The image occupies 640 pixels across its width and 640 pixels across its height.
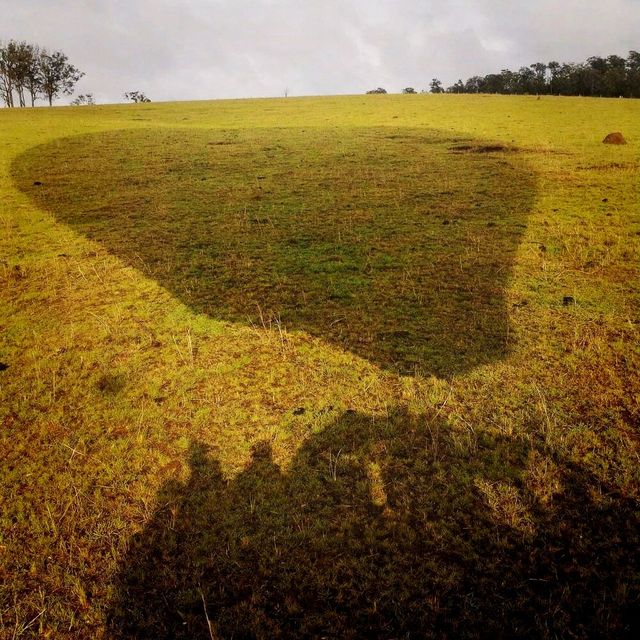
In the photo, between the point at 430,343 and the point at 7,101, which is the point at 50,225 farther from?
the point at 7,101

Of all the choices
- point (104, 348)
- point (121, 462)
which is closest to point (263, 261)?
point (104, 348)

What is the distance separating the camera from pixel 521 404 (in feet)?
12.9

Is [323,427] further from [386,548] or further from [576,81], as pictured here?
[576,81]

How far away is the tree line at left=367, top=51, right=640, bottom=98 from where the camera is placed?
6562cm

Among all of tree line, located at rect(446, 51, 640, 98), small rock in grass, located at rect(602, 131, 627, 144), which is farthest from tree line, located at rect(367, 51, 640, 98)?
small rock in grass, located at rect(602, 131, 627, 144)

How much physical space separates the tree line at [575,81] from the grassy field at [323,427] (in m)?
74.4

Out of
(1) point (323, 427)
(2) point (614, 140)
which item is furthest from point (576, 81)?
(1) point (323, 427)

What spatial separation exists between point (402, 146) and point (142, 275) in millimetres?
14387

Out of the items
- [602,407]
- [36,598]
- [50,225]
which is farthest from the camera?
[50,225]

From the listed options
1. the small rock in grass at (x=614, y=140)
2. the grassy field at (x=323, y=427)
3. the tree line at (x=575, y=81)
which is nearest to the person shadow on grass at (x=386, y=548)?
the grassy field at (x=323, y=427)

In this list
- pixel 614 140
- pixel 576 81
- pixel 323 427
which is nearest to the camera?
pixel 323 427

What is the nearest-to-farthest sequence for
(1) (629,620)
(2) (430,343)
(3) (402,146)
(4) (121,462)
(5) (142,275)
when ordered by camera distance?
(1) (629,620) → (4) (121,462) → (2) (430,343) → (5) (142,275) → (3) (402,146)

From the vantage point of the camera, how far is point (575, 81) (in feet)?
237

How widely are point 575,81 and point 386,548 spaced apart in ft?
299
